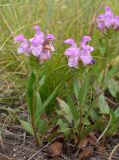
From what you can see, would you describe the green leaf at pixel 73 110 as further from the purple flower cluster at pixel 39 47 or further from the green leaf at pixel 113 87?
the green leaf at pixel 113 87

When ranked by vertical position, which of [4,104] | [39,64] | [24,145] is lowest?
[24,145]

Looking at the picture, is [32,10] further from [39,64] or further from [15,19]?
[39,64]

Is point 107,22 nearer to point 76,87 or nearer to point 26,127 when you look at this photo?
point 76,87

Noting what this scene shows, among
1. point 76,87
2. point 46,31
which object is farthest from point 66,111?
point 46,31

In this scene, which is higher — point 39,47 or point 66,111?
point 39,47

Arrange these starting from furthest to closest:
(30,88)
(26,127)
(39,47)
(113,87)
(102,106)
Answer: (113,87) → (102,106) → (26,127) → (30,88) → (39,47)

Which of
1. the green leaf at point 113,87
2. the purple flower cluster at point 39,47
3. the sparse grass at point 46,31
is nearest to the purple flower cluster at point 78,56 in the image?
the purple flower cluster at point 39,47

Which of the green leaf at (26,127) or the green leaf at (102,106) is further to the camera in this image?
the green leaf at (102,106)

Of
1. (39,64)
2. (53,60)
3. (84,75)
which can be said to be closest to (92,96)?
(53,60)

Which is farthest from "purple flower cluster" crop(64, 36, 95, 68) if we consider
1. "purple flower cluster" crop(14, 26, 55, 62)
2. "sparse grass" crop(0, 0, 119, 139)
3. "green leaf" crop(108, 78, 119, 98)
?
"green leaf" crop(108, 78, 119, 98)

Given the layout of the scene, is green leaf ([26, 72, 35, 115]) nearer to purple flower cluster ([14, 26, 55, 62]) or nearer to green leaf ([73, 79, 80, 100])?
purple flower cluster ([14, 26, 55, 62])

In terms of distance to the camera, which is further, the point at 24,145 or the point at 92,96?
the point at 92,96
